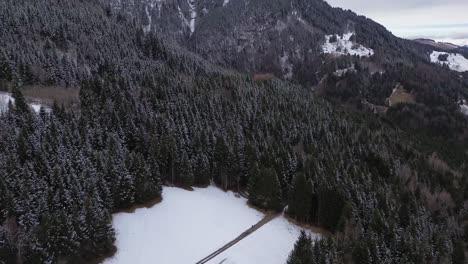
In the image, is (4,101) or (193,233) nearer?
(193,233)

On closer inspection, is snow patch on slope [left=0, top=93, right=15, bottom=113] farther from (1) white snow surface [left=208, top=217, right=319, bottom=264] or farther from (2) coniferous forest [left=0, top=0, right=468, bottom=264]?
(1) white snow surface [left=208, top=217, right=319, bottom=264]

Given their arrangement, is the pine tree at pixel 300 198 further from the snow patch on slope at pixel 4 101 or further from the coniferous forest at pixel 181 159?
the snow patch on slope at pixel 4 101

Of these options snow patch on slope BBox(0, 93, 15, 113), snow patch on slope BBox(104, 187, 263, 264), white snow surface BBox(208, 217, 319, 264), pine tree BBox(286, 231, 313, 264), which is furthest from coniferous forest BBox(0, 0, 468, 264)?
white snow surface BBox(208, 217, 319, 264)

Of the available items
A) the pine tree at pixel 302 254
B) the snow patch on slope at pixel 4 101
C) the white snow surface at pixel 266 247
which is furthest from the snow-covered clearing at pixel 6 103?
the pine tree at pixel 302 254

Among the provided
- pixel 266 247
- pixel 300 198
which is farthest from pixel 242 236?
pixel 300 198

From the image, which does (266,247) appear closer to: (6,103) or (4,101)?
(6,103)

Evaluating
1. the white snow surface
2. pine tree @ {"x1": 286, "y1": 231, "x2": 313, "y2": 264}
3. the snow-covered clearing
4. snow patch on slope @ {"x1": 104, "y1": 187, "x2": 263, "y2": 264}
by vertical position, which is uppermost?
the snow-covered clearing
